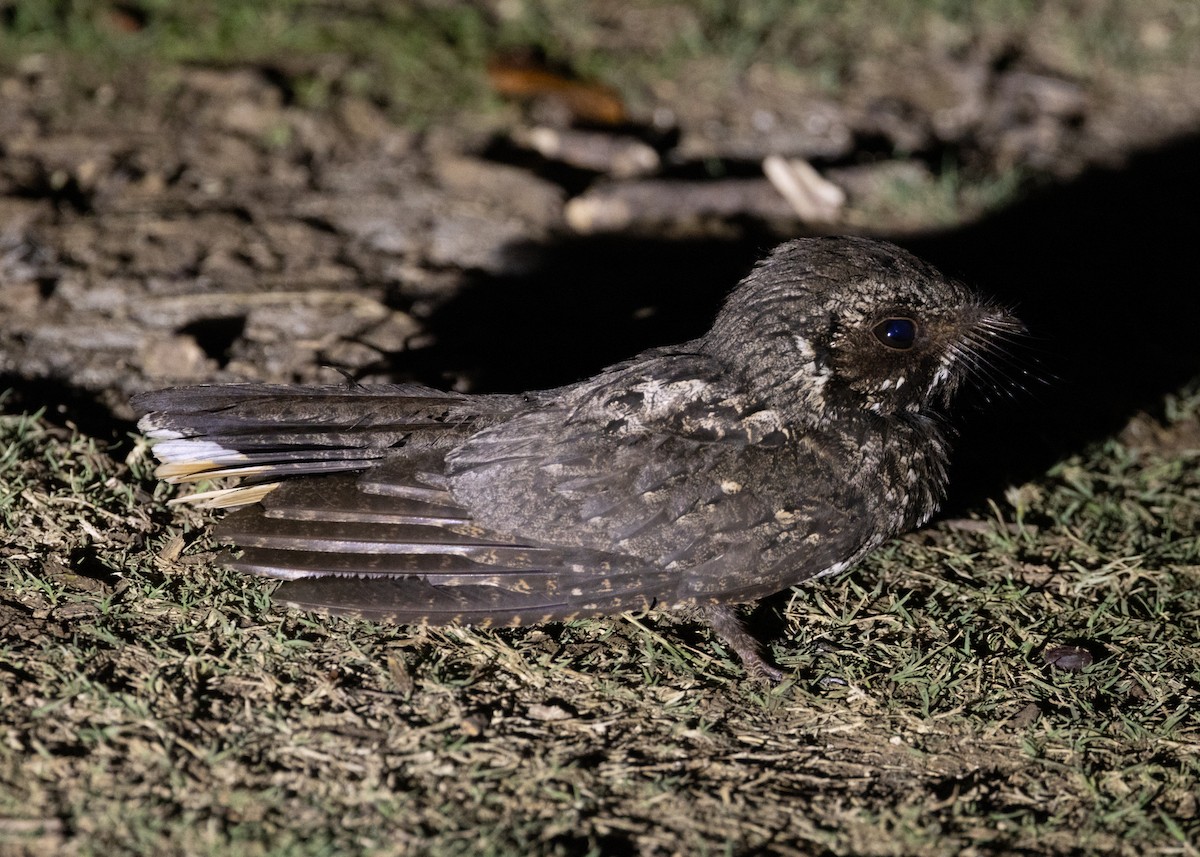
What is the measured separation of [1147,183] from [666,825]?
4868 millimetres

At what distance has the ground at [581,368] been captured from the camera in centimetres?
306

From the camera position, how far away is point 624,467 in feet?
11.3

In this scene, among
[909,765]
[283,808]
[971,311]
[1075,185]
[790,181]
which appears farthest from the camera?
[1075,185]

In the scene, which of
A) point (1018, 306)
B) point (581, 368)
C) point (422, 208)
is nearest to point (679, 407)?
point (581, 368)

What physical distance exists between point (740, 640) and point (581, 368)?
1577 mm

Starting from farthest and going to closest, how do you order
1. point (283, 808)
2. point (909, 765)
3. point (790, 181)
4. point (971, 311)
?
point (790, 181), point (971, 311), point (909, 765), point (283, 808)

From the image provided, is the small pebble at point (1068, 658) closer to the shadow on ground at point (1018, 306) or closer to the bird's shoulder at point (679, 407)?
the shadow on ground at point (1018, 306)

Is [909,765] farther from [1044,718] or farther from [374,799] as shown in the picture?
[374,799]

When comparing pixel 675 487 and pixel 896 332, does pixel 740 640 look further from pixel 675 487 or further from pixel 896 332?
pixel 896 332

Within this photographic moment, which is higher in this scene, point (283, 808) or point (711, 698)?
point (711, 698)

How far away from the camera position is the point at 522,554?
3.43 metres

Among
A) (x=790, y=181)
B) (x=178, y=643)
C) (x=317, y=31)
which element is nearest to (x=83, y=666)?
(x=178, y=643)

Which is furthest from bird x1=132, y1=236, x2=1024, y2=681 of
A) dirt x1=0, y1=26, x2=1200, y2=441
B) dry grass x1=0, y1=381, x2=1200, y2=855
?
dirt x1=0, y1=26, x2=1200, y2=441

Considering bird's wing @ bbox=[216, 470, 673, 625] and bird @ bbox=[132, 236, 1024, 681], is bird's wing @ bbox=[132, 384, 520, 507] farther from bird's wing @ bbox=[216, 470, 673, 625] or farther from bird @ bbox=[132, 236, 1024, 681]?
bird's wing @ bbox=[216, 470, 673, 625]
